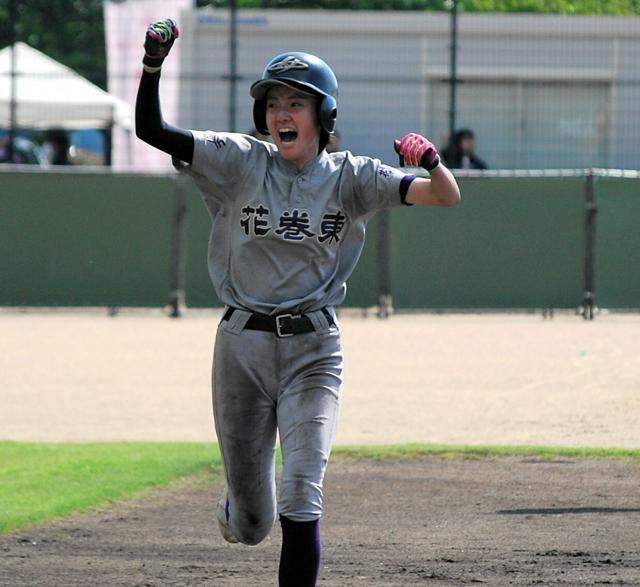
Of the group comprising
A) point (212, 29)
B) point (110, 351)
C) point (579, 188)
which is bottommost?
point (110, 351)

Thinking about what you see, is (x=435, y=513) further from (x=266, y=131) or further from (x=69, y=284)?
(x=69, y=284)

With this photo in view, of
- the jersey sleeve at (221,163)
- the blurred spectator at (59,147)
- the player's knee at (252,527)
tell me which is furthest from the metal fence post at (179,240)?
the jersey sleeve at (221,163)

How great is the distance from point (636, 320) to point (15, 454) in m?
9.78

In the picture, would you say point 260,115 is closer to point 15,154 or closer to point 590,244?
point 590,244

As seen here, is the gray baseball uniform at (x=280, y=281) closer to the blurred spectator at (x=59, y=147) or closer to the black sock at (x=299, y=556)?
the black sock at (x=299, y=556)

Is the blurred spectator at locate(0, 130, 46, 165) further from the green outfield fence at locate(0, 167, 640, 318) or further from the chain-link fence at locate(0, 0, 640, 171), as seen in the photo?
the green outfield fence at locate(0, 167, 640, 318)

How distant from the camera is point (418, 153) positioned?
500 centimetres

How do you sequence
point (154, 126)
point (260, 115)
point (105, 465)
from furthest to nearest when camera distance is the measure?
1. point (105, 465)
2. point (260, 115)
3. point (154, 126)

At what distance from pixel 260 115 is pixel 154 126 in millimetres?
439

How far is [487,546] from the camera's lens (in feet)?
21.7

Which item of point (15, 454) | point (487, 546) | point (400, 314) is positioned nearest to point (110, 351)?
point (400, 314)

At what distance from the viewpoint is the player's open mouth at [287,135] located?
510cm

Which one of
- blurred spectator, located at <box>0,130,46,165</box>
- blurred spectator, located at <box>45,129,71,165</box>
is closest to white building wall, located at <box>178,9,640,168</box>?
blurred spectator, located at <box>45,129,71,165</box>

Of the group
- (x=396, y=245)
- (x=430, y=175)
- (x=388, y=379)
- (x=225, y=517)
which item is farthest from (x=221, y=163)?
(x=396, y=245)
